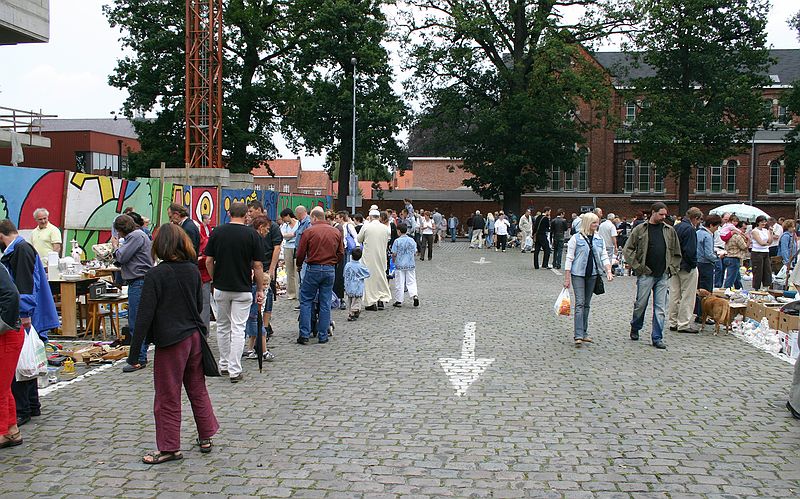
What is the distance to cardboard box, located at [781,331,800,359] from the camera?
9.81m

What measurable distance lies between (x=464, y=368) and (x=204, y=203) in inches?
693

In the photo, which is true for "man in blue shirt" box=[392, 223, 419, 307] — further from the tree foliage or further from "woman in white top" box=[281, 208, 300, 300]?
the tree foliage

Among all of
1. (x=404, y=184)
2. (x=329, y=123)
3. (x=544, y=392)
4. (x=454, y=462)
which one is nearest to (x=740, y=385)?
(x=544, y=392)

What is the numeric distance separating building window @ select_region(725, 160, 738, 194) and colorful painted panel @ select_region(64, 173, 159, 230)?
57.7 metres

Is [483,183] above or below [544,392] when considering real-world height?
above

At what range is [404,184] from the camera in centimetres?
9419

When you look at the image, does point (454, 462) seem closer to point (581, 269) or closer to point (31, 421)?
point (31, 421)

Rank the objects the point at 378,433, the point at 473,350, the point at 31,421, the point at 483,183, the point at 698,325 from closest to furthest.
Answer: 1. the point at 378,433
2. the point at 31,421
3. the point at 473,350
4. the point at 698,325
5. the point at 483,183

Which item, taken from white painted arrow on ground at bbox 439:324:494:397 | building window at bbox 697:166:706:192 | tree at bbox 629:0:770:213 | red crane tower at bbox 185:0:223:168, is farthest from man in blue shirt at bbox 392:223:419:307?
building window at bbox 697:166:706:192

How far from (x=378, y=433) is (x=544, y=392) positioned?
2258 mm

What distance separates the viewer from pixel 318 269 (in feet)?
34.1

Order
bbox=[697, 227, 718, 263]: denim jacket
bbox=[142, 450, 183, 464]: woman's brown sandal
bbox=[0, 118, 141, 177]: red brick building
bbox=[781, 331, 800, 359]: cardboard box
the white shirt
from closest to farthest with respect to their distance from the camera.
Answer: bbox=[142, 450, 183, 464]: woman's brown sandal, bbox=[781, 331, 800, 359]: cardboard box, bbox=[697, 227, 718, 263]: denim jacket, the white shirt, bbox=[0, 118, 141, 177]: red brick building

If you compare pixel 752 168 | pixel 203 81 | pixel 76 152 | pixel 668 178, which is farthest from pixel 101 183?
pixel 752 168

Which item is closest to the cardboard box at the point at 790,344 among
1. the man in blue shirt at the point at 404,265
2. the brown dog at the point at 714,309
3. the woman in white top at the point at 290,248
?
the brown dog at the point at 714,309
